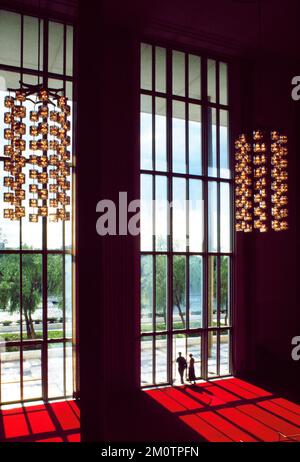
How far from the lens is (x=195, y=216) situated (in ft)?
30.9

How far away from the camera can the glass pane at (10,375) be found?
25.1 feet

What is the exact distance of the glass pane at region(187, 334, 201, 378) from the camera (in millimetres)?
9328

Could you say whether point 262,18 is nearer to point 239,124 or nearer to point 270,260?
point 239,124

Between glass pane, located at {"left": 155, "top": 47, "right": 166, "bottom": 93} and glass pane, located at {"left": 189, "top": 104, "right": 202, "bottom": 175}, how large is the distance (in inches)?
32.7

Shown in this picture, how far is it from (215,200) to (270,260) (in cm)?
198

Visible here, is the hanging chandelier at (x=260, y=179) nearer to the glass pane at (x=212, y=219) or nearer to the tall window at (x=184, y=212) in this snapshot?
the tall window at (x=184, y=212)

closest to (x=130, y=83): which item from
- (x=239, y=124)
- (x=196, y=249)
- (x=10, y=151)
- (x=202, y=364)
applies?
(x=239, y=124)

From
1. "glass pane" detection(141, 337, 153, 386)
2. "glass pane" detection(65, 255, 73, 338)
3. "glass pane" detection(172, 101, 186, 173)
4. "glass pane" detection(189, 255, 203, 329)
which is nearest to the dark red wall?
"glass pane" detection(141, 337, 153, 386)

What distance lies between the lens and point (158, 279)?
29.4 feet

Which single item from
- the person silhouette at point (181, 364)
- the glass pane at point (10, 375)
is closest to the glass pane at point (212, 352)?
the person silhouette at point (181, 364)

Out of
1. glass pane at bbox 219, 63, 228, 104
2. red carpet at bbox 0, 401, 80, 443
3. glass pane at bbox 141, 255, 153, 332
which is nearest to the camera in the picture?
red carpet at bbox 0, 401, 80, 443

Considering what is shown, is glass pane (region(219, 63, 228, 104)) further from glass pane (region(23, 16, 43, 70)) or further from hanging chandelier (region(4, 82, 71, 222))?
hanging chandelier (region(4, 82, 71, 222))

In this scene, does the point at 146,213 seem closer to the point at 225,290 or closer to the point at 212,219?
the point at 212,219

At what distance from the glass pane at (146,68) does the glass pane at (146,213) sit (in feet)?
6.89
